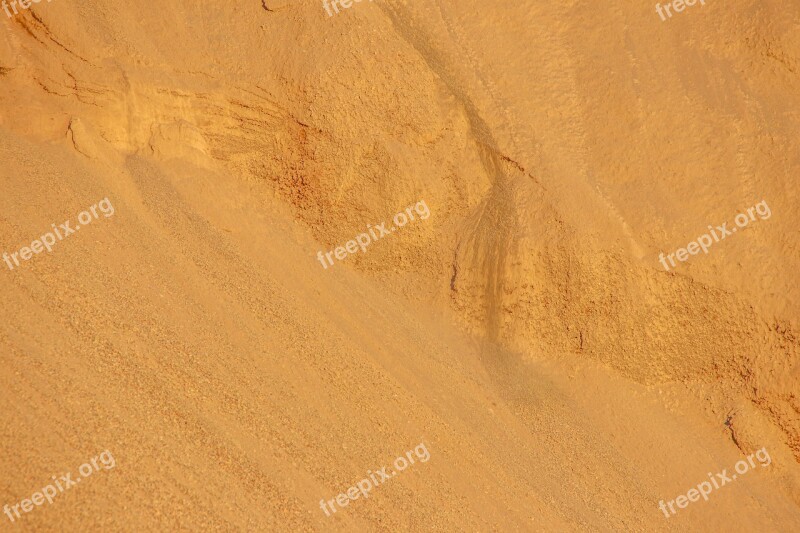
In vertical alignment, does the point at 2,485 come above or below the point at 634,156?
above

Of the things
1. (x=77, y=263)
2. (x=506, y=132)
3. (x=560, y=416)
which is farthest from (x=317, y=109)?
(x=560, y=416)

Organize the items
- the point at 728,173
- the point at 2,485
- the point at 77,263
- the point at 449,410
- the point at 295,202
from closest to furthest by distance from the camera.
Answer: the point at 2,485, the point at 77,263, the point at 449,410, the point at 728,173, the point at 295,202

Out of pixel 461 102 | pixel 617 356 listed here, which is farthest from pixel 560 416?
pixel 461 102

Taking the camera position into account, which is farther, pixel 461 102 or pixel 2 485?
pixel 461 102

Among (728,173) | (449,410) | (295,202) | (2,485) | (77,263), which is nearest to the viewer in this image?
(2,485)

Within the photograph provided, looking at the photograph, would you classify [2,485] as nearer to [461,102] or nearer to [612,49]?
[461,102]

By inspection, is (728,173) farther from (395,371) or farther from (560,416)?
(395,371)

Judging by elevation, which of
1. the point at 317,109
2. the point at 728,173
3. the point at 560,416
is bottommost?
the point at 560,416
